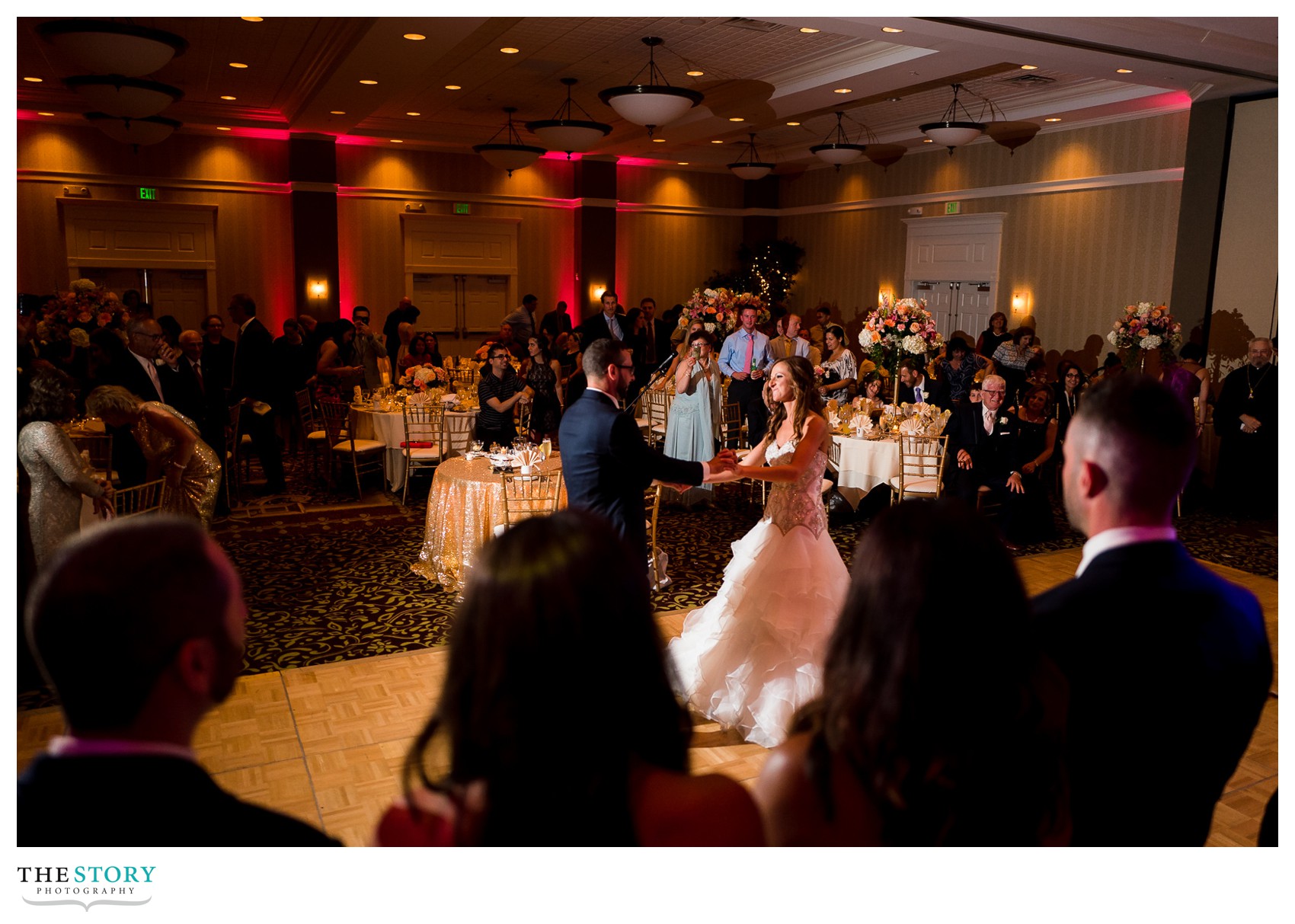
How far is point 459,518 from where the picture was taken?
6.02 metres

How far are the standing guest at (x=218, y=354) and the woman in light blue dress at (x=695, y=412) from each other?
430 centimetres

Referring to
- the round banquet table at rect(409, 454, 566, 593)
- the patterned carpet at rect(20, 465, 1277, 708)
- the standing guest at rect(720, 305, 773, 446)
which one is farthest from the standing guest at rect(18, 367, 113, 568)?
the standing guest at rect(720, 305, 773, 446)

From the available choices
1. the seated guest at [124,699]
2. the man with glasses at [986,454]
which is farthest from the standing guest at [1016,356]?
the seated guest at [124,699]

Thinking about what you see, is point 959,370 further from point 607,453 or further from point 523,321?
point 523,321

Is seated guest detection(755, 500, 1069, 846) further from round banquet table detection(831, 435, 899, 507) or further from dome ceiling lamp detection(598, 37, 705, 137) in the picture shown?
dome ceiling lamp detection(598, 37, 705, 137)

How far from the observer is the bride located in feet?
12.9

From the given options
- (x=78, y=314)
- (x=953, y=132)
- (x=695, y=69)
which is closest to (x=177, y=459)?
(x=78, y=314)

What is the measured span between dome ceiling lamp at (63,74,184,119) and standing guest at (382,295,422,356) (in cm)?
462

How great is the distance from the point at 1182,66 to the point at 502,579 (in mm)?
9113

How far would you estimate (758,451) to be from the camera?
14.8 ft

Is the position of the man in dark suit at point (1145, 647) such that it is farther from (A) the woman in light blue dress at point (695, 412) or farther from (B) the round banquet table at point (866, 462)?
(A) the woman in light blue dress at point (695, 412)

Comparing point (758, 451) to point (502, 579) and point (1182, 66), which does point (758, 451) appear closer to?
point (502, 579)

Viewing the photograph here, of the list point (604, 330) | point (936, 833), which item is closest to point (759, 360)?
point (604, 330)

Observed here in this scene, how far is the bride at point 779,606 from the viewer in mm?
3939
